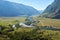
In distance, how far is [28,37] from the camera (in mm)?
87938

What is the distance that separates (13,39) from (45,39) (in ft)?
58.8

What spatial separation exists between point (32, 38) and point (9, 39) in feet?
41.5

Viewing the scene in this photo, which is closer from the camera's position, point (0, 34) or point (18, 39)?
point (18, 39)

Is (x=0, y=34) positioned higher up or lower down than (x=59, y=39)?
higher up

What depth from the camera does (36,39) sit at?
8681 cm

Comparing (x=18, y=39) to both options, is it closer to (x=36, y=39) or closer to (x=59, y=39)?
(x=36, y=39)

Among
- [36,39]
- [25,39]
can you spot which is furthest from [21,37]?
[36,39]

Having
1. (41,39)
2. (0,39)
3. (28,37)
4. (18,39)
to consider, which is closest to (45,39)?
(41,39)

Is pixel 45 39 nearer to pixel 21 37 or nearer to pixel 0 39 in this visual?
pixel 21 37

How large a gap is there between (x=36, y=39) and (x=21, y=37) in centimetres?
854

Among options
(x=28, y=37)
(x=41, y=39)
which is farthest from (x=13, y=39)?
(x=41, y=39)

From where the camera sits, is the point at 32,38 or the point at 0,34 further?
the point at 0,34

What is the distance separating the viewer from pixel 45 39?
87750mm

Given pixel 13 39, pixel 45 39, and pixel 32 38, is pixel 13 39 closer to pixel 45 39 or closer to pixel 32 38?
pixel 32 38
